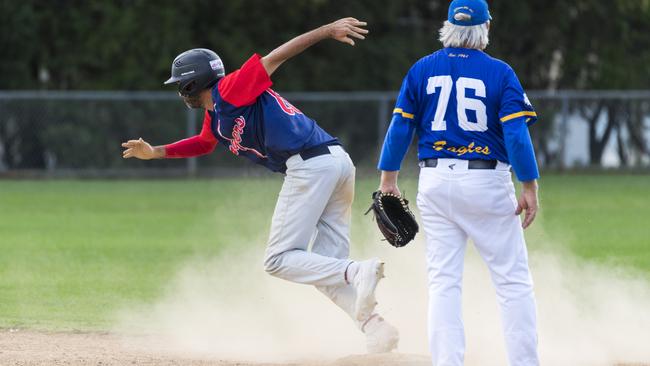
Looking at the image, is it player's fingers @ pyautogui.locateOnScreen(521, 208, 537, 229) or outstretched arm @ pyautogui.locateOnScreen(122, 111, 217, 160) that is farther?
outstretched arm @ pyautogui.locateOnScreen(122, 111, 217, 160)

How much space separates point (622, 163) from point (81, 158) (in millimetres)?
11727

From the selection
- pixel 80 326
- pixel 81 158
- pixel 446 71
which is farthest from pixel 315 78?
pixel 446 71

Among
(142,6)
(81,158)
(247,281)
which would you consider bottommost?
(81,158)

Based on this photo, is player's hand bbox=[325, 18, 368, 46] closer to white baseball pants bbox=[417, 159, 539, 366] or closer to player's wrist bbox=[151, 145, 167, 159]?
white baseball pants bbox=[417, 159, 539, 366]

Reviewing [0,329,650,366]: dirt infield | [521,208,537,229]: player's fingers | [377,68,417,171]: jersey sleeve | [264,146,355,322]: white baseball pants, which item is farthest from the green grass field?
[521,208,537,229]: player's fingers

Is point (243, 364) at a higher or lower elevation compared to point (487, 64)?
lower

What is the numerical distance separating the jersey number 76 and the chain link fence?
17699 mm

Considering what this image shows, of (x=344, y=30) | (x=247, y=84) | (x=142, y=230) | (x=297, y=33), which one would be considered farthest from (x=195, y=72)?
(x=297, y=33)

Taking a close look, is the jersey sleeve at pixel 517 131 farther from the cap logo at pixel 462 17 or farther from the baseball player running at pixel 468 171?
the cap logo at pixel 462 17

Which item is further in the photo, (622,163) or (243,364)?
(622,163)

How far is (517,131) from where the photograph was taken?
5.70m

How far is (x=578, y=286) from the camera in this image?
1017 centimetres

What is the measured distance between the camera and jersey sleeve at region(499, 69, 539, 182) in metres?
5.70

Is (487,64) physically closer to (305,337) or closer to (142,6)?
(305,337)
